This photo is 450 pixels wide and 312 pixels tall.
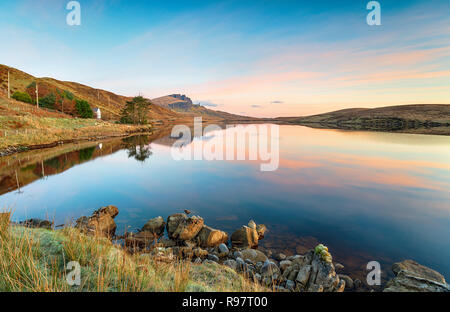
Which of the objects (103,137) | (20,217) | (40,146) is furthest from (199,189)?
(103,137)

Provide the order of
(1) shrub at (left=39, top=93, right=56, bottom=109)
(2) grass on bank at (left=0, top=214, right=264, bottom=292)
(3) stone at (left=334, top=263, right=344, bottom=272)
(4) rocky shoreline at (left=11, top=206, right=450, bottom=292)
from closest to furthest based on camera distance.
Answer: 1. (2) grass on bank at (left=0, top=214, right=264, bottom=292)
2. (4) rocky shoreline at (left=11, top=206, right=450, bottom=292)
3. (3) stone at (left=334, top=263, right=344, bottom=272)
4. (1) shrub at (left=39, top=93, right=56, bottom=109)

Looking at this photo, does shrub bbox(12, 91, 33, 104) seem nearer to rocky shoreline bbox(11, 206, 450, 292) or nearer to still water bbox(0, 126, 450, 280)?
still water bbox(0, 126, 450, 280)

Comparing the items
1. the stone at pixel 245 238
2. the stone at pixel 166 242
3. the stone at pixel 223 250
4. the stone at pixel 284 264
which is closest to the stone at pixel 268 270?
the stone at pixel 284 264

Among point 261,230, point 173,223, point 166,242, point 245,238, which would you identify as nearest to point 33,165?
point 173,223

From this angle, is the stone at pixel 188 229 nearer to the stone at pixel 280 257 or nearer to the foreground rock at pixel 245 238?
the foreground rock at pixel 245 238

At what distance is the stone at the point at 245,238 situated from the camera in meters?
8.73

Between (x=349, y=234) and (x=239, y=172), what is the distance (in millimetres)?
12526

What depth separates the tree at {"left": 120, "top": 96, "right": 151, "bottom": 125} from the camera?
252ft

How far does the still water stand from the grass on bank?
3.96ft

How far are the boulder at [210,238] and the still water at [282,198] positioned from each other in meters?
1.25

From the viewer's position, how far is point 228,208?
1300 cm

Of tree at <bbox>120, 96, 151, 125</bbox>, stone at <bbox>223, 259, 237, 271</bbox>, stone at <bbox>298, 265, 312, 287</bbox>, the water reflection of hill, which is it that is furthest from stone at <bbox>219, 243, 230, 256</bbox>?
tree at <bbox>120, 96, 151, 125</bbox>

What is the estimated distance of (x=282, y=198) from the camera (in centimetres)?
1467
